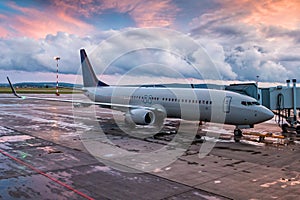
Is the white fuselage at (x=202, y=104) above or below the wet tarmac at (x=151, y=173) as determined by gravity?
above

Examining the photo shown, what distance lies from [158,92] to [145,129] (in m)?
4.01

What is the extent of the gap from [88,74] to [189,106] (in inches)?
684

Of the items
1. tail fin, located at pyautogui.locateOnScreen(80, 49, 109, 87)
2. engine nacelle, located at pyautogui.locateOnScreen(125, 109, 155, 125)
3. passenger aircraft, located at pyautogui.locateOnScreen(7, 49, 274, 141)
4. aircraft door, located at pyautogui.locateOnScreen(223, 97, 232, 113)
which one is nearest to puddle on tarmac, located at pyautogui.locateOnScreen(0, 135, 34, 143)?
passenger aircraft, located at pyautogui.locateOnScreen(7, 49, 274, 141)

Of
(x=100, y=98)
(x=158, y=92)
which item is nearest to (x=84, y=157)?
(x=158, y=92)

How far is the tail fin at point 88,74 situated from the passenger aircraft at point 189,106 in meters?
4.72

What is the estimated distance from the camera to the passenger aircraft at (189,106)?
19938 millimetres

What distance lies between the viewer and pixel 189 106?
22656 mm

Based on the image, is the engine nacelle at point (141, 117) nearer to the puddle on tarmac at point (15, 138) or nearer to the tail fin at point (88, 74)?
the puddle on tarmac at point (15, 138)

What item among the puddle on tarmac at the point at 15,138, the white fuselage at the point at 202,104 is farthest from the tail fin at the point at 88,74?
the puddle on tarmac at the point at 15,138

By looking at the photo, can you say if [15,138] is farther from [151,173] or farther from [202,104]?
[202,104]

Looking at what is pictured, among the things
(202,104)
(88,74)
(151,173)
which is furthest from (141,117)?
(88,74)

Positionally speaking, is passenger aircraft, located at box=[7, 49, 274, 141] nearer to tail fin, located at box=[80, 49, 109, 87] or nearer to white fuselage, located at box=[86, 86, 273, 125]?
white fuselage, located at box=[86, 86, 273, 125]

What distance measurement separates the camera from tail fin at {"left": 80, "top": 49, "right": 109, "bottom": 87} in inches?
1370

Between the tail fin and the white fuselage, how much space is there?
688 cm
